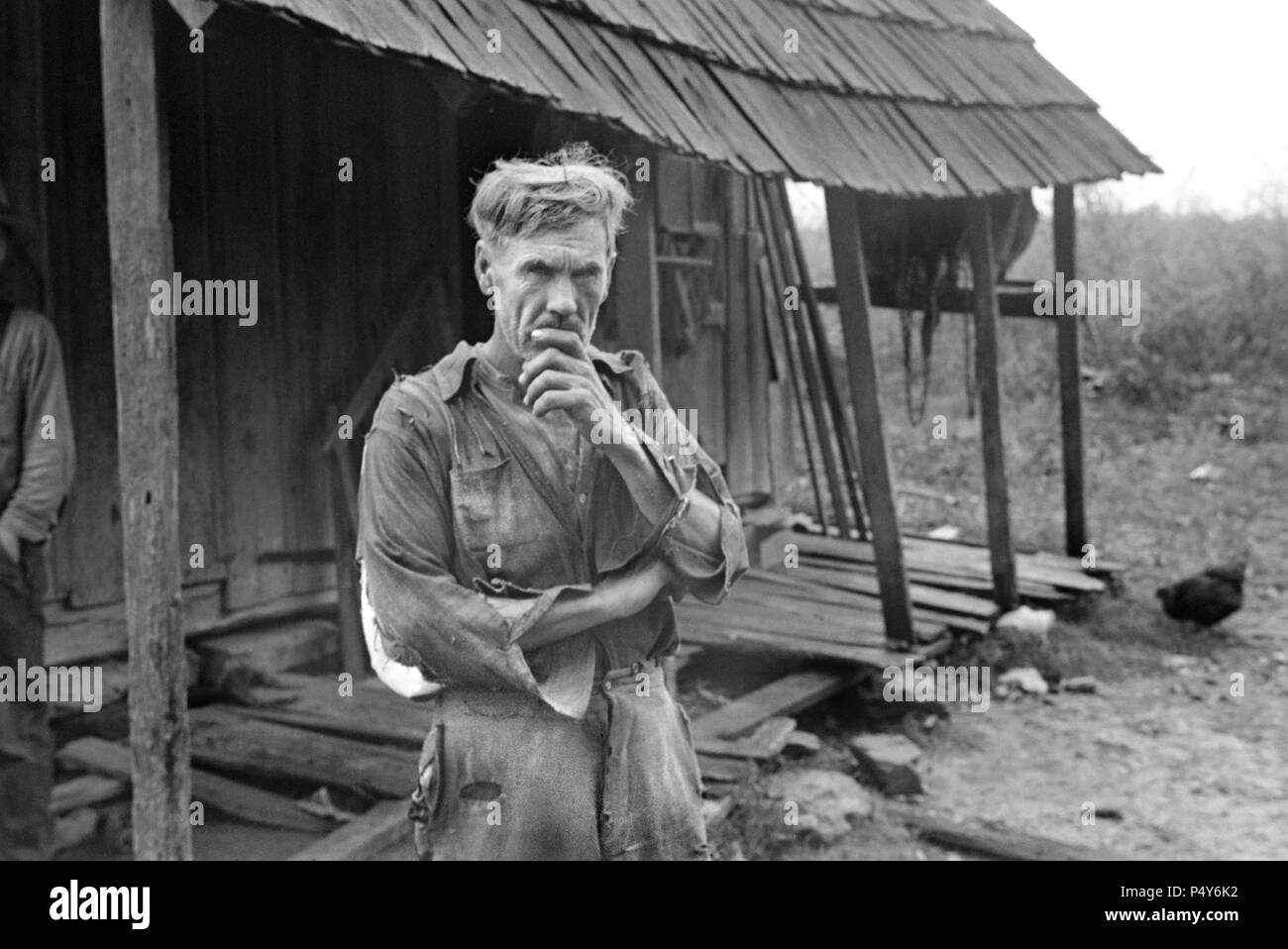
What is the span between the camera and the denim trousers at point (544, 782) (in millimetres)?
2506

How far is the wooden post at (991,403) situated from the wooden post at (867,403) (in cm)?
115

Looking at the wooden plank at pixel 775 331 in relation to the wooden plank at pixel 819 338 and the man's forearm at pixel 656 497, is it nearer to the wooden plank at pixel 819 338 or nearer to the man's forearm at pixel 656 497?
the wooden plank at pixel 819 338

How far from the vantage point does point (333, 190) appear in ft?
24.2

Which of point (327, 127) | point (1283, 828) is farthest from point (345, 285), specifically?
point (1283, 828)

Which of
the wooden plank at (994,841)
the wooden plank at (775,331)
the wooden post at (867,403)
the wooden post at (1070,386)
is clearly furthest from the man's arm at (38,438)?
the wooden post at (1070,386)

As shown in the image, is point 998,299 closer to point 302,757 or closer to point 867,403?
point 867,403

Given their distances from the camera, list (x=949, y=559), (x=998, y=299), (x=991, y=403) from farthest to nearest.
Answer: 1. (x=949, y=559)
2. (x=998, y=299)
3. (x=991, y=403)

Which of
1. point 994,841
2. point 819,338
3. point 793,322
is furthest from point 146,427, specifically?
point 793,322

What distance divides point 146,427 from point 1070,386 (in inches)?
297

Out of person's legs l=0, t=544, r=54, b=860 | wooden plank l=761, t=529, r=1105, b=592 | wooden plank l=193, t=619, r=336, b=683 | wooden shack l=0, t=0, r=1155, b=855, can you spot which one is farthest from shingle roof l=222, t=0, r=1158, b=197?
wooden plank l=193, t=619, r=336, b=683

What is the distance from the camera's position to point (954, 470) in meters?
14.7

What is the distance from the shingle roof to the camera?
4797mm
